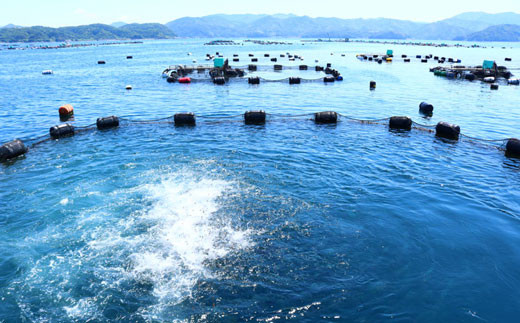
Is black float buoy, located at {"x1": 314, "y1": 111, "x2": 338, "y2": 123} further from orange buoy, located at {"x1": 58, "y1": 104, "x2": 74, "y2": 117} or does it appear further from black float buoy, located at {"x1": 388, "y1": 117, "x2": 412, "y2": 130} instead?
orange buoy, located at {"x1": 58, "y1": 104, "x2": 74, "y2": 117}

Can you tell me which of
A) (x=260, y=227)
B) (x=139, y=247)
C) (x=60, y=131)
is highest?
(x=60, y=131)

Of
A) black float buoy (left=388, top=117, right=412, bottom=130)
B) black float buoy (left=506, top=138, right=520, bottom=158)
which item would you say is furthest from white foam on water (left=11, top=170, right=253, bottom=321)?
black float buoy (left=506, top=138, right=520, bottom=158)

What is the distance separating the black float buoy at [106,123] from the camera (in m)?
28.2

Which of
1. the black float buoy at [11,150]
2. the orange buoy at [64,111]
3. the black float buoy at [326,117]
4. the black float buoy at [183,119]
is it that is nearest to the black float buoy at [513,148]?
the black float buoy at [326,117]

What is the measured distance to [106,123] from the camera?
28391 mm

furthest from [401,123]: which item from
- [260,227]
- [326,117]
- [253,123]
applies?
[260,227]

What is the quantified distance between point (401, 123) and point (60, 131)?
102 feet

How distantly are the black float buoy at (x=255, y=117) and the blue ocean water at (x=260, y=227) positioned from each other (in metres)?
2.19

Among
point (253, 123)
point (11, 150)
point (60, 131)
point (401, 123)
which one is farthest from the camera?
point (253, 123)

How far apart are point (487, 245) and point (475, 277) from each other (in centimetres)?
255

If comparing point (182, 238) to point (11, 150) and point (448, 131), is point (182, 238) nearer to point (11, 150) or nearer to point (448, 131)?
point (11, 150)

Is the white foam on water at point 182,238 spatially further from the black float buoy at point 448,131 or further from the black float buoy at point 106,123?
the black float buoy at point 448,131

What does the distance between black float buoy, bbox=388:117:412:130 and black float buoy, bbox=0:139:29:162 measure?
31188 mm

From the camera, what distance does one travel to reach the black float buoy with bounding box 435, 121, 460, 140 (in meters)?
24.9
